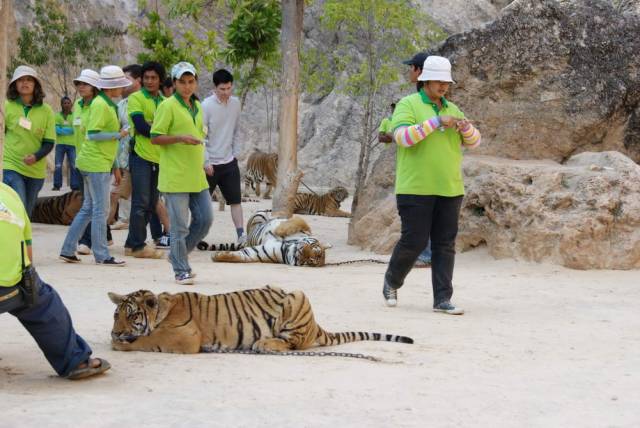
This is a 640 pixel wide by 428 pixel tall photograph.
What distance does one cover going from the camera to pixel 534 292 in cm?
920

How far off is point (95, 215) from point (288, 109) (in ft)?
16.0

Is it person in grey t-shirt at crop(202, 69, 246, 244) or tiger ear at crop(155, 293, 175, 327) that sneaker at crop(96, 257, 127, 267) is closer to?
person in grey t-shirt at crop(202, 69, 246, 244)

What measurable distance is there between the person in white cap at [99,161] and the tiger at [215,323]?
159 inches

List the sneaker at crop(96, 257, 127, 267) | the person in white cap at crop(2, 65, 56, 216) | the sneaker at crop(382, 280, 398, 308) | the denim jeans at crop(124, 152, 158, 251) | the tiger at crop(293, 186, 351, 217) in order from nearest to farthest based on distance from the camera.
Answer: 1. the sneaker at crop(382, 280, 398, 308)
2. the person in white cap at crop(2, 65, 56, 216)
3. the sneaker at crop(96, 257, 127, 267)
4. the denim jeans at crop(124, 152, 158, 251)
5. the tiger at crop(293, 186, 351, 217)

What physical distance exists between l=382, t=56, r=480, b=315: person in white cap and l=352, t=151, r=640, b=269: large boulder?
8.85ft

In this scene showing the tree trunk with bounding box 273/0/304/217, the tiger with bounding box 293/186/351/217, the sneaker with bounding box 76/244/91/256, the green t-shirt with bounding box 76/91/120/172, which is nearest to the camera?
the green t-shirt with bounding box 76/91/120/172

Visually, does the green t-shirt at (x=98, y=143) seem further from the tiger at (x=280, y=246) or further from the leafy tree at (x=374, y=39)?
the leafy tree at (x=374, y=39)

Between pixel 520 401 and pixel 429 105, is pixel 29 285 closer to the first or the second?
pixel 520 401

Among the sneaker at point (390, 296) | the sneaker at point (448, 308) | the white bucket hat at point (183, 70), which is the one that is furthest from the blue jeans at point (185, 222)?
the sneaker at point (448, 308)

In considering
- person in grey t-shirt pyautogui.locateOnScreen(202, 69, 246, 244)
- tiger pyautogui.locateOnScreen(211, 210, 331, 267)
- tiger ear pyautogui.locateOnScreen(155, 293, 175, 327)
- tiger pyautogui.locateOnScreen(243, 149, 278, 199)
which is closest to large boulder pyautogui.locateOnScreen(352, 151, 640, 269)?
tiger pyautogui.locateOnScreen(211, 210, 331, 267)

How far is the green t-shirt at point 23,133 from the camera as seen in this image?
9914 millimetres

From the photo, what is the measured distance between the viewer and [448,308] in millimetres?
8023

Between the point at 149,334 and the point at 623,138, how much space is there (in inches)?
315

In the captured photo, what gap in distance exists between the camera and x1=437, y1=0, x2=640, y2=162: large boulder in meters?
12.1
